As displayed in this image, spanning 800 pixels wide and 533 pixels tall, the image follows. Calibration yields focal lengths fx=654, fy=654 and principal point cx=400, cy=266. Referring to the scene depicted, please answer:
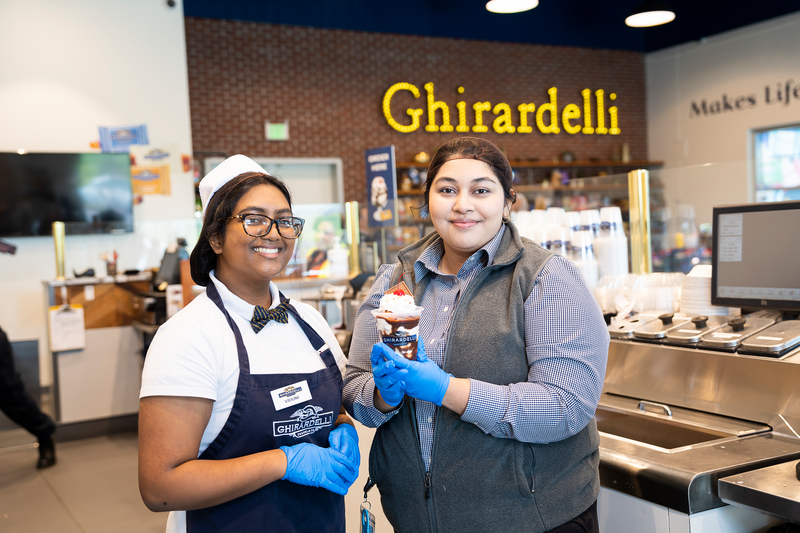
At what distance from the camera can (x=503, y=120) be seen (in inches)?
404

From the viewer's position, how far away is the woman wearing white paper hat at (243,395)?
4.04 feet

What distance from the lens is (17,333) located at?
626cm

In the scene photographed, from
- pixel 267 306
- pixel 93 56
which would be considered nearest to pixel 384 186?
pixel 93 56

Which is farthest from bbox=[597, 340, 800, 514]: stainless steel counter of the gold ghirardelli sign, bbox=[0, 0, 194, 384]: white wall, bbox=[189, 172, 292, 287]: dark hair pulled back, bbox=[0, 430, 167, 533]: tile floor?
the gold ghirardelli sign

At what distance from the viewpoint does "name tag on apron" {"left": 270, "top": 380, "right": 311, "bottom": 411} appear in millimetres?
1370

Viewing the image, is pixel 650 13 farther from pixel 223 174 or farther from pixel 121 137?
pixel 223 174

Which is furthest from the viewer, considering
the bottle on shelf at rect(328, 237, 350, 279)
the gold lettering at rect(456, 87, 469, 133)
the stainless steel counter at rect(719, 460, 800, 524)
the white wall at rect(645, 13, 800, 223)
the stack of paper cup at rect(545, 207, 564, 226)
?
the gold lettering at rect(456, 87, 469, 133)

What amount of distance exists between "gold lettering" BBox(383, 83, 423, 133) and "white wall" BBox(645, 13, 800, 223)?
12.8 feet

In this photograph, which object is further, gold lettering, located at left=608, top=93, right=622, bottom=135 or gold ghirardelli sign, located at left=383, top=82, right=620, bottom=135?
gold lettering, located at left=608, top=93, right=622, bottom=135

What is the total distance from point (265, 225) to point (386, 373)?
41 cm

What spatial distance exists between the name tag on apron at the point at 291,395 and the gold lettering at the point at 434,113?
8571mm

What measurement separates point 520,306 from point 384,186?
4.54 metres

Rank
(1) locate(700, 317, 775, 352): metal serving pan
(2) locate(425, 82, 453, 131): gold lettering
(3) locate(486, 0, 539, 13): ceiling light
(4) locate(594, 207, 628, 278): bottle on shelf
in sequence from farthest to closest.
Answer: (2) locate(425, 82, 453, 131): gold lettering < (3) locate(486, 0, 539, 13): ceiling light < (4) locate(594, 207, 628, 278): bottle on shelf < (1) locate(700, 317, 775, 352): metal serving pan

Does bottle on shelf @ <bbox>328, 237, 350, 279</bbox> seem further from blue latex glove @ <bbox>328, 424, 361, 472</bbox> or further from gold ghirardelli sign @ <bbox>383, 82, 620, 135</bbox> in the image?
gold ghirardelli sign @ <bbox>383, 82, 620, 135</bbox>
